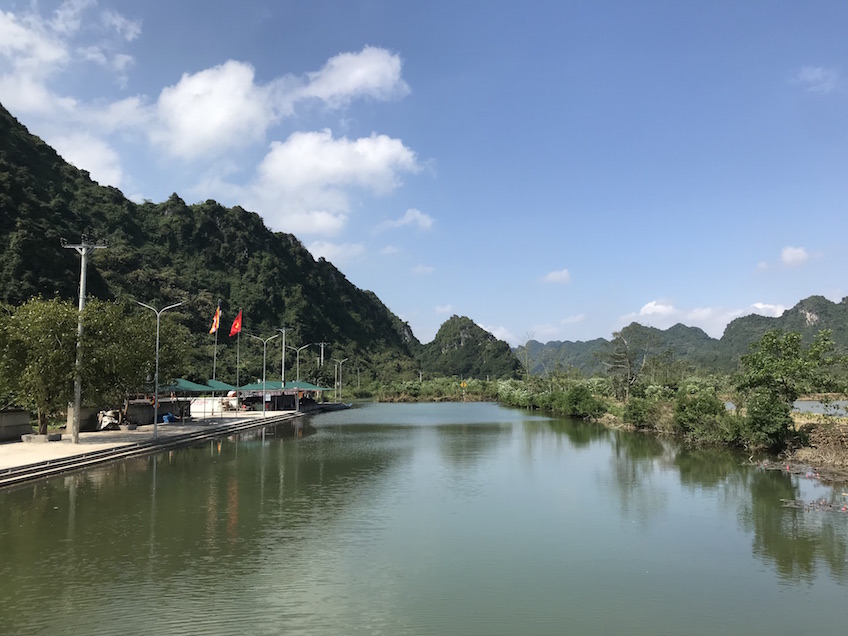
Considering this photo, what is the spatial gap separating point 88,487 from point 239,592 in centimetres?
996

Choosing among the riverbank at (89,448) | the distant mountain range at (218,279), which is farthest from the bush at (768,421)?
the riverbank at (89,448)

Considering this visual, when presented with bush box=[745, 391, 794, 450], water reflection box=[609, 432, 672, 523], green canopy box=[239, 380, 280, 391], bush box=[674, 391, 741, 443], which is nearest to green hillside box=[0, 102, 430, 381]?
green canopy box=[239, 380, 280, 391]

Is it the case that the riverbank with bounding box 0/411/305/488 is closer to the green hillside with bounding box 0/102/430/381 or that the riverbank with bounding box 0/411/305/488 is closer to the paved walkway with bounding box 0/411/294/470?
the paved walkway with bounding box 0/411/294/470

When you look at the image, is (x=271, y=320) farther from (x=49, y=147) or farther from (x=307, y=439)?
(x=307, y=439)

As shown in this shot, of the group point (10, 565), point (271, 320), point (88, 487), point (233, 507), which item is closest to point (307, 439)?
point (88, 487)

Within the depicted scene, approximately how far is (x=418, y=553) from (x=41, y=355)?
18732mm

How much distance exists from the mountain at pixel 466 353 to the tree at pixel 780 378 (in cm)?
10928

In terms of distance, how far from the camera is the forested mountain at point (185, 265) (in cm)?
5416

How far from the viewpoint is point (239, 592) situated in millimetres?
8133

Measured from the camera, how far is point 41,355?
2206cm

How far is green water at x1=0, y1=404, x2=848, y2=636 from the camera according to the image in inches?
293

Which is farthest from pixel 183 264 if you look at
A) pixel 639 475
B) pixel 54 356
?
pixel 639 475

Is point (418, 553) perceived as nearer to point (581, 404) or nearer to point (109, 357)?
point (109, 357)

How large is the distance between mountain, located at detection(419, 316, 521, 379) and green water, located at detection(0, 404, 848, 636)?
11698 cm
